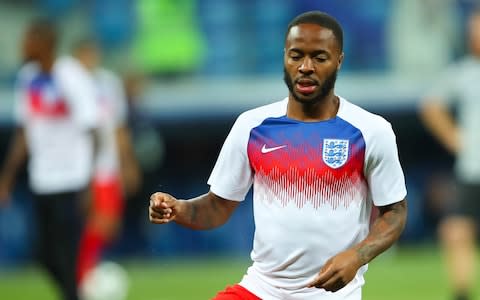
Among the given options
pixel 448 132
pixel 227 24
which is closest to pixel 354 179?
pixel 448 132

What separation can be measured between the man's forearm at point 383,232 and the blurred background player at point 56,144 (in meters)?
4.49

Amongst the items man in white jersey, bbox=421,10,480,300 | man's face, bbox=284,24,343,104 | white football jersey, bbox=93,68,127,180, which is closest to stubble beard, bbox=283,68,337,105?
man's face, bbox=284,24,343,104

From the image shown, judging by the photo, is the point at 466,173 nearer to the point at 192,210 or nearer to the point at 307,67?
the point at 192,210

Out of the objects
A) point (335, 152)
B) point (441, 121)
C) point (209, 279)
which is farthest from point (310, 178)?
point (209, 279)

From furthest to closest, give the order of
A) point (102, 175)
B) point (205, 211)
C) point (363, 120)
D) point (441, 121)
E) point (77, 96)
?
1. point (102, 175)
2. point (441, 121)
3. point (77, 96)
4. point (205, 211)
5. point (363, 120)

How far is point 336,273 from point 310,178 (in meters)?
0.63

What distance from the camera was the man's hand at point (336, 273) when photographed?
5328mm

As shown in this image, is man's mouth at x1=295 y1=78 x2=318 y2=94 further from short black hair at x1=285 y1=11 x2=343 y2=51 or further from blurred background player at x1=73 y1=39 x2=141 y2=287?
blurred background player at x1=73 y1=39 x2=141 y2=287

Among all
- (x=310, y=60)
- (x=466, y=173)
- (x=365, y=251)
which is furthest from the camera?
(x=466, y=173)

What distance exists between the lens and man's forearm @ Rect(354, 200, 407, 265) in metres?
5.57

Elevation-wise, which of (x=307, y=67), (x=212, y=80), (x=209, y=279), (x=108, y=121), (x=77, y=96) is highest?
(x=307, y=67)

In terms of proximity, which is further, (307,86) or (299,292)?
(299,292)

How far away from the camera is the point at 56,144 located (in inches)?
408

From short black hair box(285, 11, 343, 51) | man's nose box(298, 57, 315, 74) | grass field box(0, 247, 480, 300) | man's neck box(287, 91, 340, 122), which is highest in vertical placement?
short black hair box(285, 11, 343, 51)
